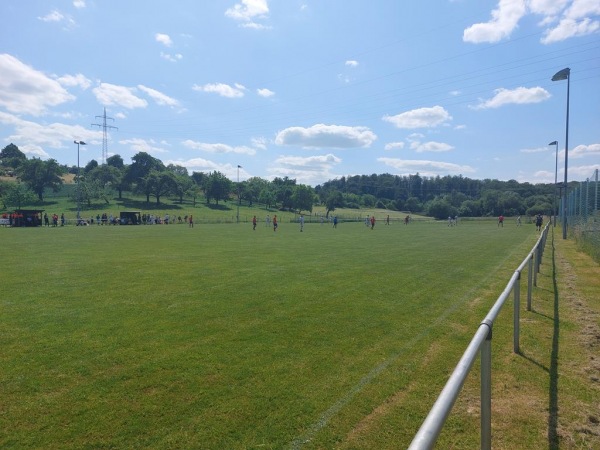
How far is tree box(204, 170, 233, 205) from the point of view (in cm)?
12238

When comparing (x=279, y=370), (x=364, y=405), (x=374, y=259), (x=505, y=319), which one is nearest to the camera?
(x=364, y=405)

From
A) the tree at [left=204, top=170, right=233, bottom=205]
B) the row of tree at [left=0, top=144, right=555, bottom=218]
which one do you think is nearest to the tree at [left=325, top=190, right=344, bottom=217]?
the row of tree at [left=0, top=144, right=555, bottom=218]

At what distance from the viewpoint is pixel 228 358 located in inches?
215

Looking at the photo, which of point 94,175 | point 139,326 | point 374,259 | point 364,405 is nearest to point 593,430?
point 364,405

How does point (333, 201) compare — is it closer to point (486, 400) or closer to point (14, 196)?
point (14, 196)

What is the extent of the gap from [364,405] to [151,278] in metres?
8.87

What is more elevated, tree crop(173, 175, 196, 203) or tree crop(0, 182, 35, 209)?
tree crop(173, 175, 196, 203)

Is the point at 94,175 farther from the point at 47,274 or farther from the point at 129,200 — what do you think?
the point at 47,274

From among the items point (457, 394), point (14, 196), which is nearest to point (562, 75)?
point (457, 394)

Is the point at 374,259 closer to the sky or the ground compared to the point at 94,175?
closer to the ground

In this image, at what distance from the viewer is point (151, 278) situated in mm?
11703

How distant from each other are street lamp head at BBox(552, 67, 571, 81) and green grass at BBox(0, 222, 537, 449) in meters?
22.7

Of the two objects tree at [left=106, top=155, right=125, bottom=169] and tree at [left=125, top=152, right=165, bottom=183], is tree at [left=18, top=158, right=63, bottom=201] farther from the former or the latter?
tree at [left=106, top=155, right=125, bottom=169]

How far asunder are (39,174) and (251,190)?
5898cm
